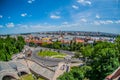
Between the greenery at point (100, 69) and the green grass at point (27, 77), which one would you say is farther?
the green grass at point (27, 77)

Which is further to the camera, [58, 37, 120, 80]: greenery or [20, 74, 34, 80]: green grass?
[20, 74, 34, 80]: green grass

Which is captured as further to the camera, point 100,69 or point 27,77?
point 27,77

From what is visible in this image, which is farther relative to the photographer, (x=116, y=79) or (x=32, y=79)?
(x=32, y=79)

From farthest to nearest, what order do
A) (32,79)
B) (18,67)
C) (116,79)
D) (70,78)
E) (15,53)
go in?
(15,53) < (18,67) < (32,79) < (70,78) < (116,79)

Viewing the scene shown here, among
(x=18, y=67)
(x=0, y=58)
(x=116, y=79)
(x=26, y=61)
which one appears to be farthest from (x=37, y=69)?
(x=116, y=79)

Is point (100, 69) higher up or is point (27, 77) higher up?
point (100, 69)

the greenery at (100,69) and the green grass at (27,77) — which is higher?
the greenery at (100,69)

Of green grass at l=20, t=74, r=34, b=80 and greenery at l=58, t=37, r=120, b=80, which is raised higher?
greenery at l=58, t=37, r=120, b=80

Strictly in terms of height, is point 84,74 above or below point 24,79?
above

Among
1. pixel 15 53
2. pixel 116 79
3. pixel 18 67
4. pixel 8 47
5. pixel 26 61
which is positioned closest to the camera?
pixel 116 79

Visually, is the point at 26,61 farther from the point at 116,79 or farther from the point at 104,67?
the point at 116,79
